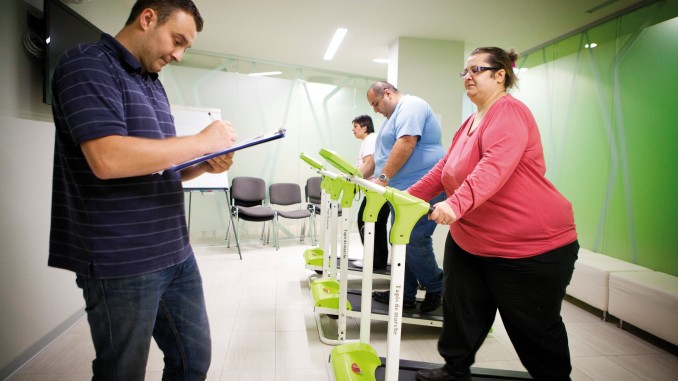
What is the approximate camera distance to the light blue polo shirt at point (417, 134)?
253 cm

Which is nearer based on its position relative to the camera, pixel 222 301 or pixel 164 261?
pixel 164 261

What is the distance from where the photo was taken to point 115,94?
91 cm

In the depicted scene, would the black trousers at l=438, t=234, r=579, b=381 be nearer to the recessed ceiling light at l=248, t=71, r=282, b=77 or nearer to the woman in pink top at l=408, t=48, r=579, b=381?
the woman in pink top at l=408, t=48, r=579, b=381

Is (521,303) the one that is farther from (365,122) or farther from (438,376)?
(365,122)

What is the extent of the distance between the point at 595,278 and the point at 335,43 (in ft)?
12.8

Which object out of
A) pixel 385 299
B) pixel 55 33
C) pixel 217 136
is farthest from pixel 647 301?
pixel 55 33

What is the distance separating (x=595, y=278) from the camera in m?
3.03

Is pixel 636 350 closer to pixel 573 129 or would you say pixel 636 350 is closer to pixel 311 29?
pixel 573 129

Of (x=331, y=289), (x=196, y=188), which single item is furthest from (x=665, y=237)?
(x=196, y=188)

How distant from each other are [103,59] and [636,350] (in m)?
3.44

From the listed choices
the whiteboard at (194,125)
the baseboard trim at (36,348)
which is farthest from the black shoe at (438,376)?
the whiteboard at (194,125)

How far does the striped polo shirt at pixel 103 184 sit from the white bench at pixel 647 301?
3121 millimetres

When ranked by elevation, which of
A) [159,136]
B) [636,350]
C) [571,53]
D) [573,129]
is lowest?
[636,350]

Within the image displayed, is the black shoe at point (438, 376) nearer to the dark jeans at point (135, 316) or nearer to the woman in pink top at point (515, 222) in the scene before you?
the woman in pink top at point (515, 222)
